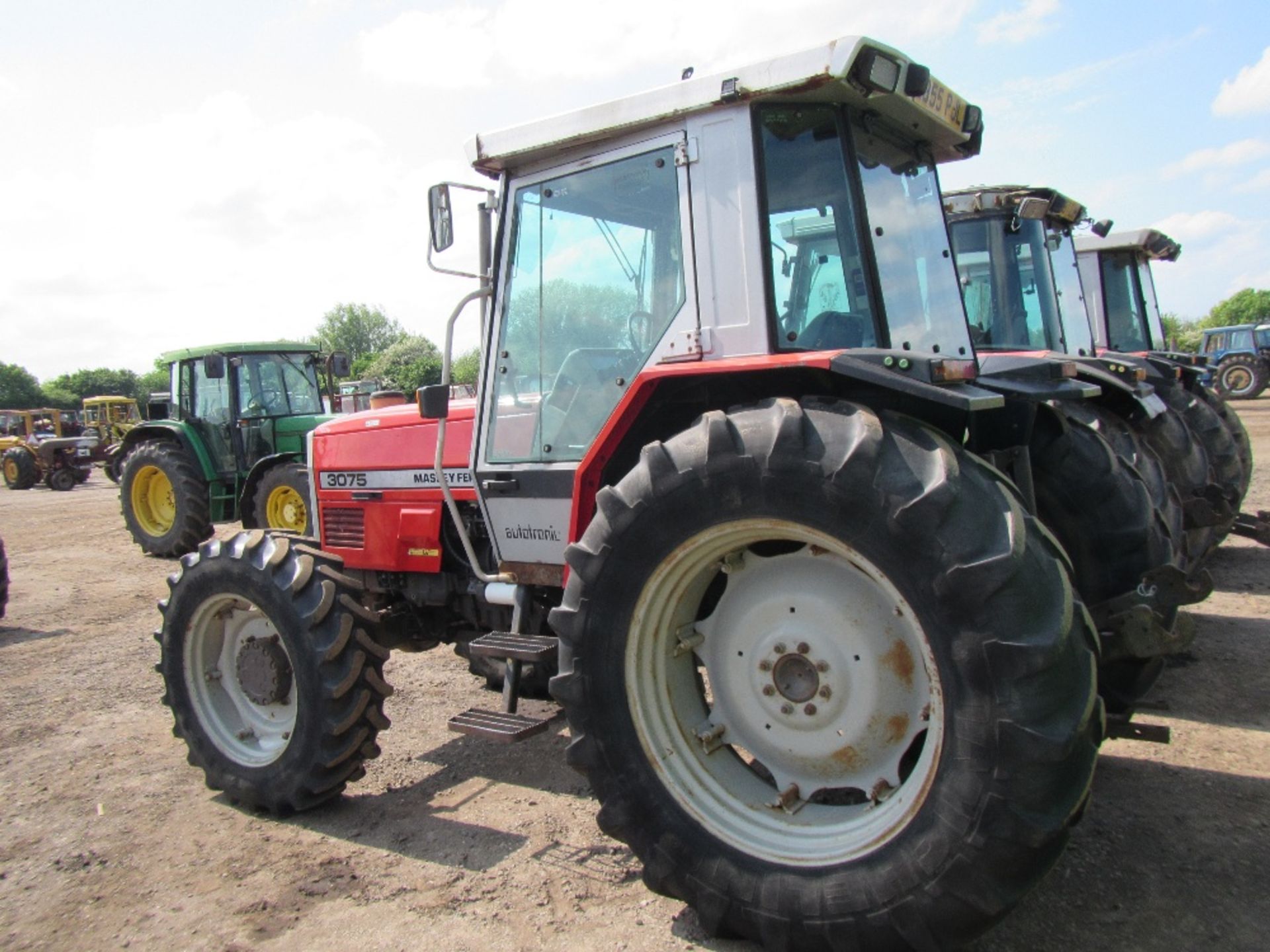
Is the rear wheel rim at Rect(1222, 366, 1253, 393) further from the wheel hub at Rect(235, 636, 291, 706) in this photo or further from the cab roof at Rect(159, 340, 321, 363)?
the wheel hub at Rect(235, 636, 291, 706)

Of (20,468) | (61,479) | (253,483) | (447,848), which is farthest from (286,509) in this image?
(20,468)

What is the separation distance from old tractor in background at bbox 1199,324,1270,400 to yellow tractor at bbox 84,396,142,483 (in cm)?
2803

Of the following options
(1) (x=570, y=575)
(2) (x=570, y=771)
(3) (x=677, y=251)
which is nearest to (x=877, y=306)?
(3) (x=677, y=251)

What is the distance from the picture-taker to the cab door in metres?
3.19

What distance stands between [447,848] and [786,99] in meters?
2.83

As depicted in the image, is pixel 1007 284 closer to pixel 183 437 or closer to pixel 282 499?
pixel 282 499

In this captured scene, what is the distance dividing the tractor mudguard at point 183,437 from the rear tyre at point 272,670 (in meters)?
7.89

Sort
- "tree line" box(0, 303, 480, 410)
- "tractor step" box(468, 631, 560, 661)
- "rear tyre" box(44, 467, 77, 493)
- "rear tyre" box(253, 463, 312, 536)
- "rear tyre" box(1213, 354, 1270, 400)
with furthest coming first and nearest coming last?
"tree line" box(0, 303, 480, 410)
"rear tyre" box(1213, 354, 1270, 400)
"rear tyre" box(44, 467, 77, 493)
"rear tyre" box(253, 463, 312, 536)
"tractor step" box(468, 631, 560, 661)

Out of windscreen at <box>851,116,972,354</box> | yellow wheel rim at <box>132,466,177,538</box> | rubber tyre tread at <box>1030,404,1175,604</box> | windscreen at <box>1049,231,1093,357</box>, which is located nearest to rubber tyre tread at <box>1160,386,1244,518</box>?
windscreen at <box>1049,231,1093,357</box>

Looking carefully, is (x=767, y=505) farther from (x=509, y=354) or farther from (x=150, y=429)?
(x=150, y=429)

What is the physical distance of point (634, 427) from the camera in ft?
10.4

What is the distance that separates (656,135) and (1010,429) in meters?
1.64

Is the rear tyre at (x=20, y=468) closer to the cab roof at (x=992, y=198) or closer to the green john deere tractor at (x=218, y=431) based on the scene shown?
the green john deere tractor at (x=218, y=431)

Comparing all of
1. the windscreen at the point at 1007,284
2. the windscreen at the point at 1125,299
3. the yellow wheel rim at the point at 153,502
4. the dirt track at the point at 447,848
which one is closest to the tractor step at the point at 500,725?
the dirt track at the point at 447,848
